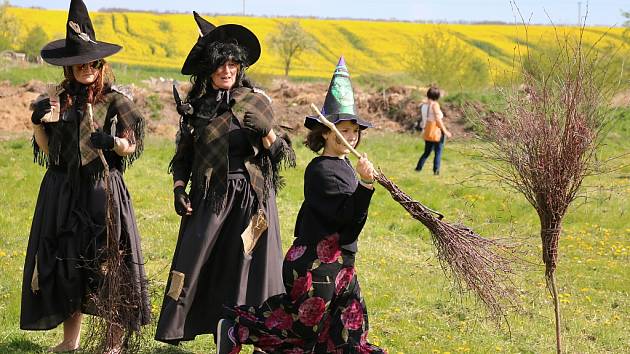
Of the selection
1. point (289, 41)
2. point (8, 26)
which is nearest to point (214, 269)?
point (289, 41)

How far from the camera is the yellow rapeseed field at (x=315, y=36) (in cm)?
4441

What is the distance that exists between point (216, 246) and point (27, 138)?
12776 mm

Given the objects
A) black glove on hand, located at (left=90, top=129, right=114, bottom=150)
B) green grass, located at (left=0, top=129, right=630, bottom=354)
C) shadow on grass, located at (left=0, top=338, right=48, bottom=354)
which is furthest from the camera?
green grass, located at (left=0, top=129, right=630, bottom=354)

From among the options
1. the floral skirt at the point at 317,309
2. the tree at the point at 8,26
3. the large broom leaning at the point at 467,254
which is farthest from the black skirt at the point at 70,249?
the tree at the point at 8,26

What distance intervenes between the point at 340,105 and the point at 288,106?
1829cm

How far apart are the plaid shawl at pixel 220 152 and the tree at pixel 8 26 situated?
32.7 meters

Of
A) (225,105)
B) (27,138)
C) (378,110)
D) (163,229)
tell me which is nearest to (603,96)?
(225,105)

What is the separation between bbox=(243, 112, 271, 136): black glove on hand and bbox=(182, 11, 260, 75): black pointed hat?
1.17ft

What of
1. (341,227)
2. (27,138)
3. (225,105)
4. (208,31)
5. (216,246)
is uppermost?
(208,31)

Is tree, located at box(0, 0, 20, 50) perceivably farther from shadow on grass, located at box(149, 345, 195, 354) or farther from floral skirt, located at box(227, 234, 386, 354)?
floral skirt, located at box(227, 234, 386, 354)

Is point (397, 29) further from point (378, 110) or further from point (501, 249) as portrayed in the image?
point (501, 249)

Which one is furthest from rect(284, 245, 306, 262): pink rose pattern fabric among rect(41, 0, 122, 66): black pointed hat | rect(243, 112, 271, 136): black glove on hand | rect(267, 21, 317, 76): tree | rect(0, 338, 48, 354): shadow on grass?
rect(267, 21, 317, 76): tree

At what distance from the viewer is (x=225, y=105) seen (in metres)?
5.08

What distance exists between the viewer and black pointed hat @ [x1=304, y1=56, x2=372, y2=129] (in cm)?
433
